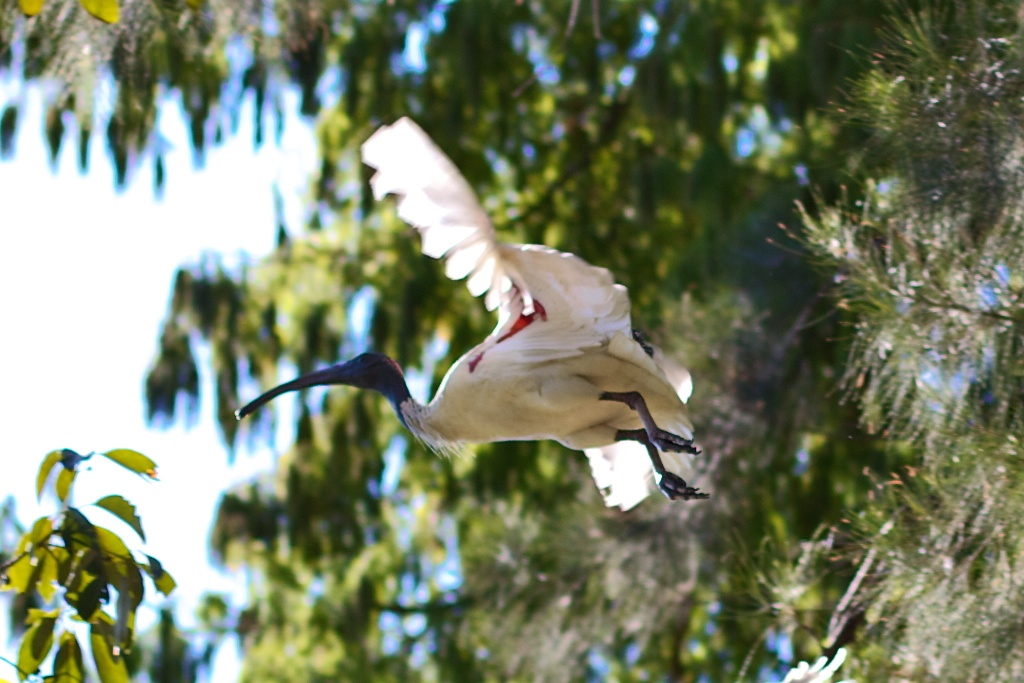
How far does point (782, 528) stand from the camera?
6.39 meters

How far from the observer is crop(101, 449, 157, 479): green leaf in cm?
245

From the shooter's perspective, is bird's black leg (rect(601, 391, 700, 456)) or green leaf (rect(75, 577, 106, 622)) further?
bird's black leg (rect(601, 391, 700, 456))

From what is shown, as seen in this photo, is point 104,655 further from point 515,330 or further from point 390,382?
point 390,382

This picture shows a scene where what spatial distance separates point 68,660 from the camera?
94.7 inches

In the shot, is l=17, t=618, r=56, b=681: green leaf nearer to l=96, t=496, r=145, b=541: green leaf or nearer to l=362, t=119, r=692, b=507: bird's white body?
l=96, t=496, r=145, b=541: green leaf

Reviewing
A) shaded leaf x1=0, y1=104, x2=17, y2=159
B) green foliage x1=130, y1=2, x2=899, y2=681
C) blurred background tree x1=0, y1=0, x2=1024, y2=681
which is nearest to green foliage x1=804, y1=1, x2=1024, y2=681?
blurred background tree x1=0, y1=0, x2=1024, y2=681

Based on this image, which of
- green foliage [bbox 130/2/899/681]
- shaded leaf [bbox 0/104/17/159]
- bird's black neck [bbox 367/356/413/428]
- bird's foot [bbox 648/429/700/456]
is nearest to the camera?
bird's foot [bbox 648/429/700/456]

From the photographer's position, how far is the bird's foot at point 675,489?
3189 mm

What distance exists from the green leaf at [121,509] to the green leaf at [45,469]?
11 centimetres

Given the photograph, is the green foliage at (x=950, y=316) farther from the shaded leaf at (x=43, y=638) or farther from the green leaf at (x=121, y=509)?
the shaded leaf at (x=43, y=638)

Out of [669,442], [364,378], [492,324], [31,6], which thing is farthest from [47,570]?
[492,324]

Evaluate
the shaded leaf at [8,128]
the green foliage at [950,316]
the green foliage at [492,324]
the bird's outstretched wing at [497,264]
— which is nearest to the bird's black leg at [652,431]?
the bird's outstretched wing at [497,264]

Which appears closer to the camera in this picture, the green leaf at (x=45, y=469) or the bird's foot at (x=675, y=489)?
the green leaf at (x=45, y=469)

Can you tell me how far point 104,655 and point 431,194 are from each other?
3.30 feet
